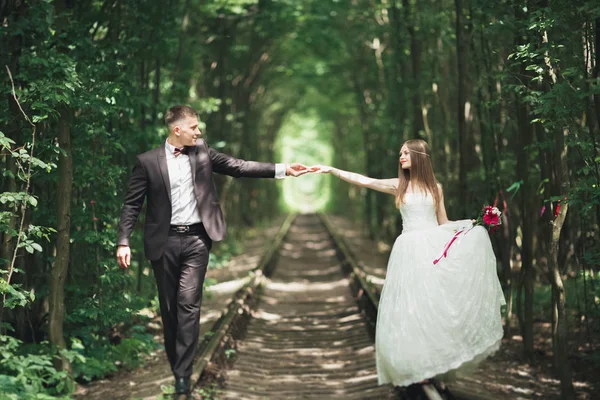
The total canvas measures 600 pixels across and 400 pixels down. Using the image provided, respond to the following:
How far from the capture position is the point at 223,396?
22.6 ft

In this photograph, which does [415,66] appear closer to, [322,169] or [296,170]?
[322,169]

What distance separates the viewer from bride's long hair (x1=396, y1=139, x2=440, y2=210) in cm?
596

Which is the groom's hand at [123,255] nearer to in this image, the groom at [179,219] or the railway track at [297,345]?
the groom at [179,219]

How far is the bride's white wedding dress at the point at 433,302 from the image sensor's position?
5.78m

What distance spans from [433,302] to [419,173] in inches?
40.7

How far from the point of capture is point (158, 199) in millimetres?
5918

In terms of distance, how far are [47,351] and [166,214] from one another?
207 cm

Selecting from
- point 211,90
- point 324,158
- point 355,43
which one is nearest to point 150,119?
point 211,90

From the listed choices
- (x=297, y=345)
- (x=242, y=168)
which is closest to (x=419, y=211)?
(x=242, y=168)

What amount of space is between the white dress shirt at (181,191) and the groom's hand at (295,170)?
3.22ft

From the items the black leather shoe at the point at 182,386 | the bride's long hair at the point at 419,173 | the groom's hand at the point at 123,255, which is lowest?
the black leather shoe at the point at 182,386

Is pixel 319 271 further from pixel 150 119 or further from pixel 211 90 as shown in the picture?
pixel 150 119

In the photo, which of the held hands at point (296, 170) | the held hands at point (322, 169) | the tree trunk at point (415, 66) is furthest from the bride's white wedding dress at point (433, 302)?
the tree trunk at point (415, 66)

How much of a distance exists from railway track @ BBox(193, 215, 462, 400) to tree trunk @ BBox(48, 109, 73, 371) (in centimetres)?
135
